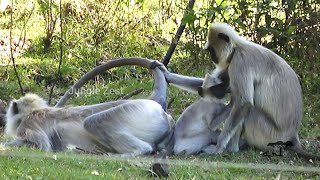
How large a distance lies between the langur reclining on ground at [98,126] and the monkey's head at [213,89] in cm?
39

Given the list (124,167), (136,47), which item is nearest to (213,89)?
(124,167)

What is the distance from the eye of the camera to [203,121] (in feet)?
21.0

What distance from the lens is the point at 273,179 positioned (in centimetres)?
528

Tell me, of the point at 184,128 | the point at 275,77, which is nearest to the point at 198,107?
the point at 184,128

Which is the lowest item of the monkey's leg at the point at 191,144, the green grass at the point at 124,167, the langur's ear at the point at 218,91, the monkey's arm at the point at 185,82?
the monkey's leg at the point at 191,144

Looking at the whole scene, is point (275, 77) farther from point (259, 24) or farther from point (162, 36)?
point (162, 36)

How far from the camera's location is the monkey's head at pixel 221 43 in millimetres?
6535

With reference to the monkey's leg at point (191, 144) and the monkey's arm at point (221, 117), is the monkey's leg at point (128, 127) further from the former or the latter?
the monkey's arm at point (221, 117)

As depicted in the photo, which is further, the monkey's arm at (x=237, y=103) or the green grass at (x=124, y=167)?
the monkey's arm at (x=237, y=103)

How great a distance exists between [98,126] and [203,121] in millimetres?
881

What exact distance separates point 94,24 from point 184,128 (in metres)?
5.02

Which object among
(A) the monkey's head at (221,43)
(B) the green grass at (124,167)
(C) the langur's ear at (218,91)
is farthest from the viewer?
(A) the monkey's head at (221,43)

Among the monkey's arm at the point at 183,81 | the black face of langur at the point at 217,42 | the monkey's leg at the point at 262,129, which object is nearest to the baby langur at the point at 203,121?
the monkey's leg at the point at 262,129

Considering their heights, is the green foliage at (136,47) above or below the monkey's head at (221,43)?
below
